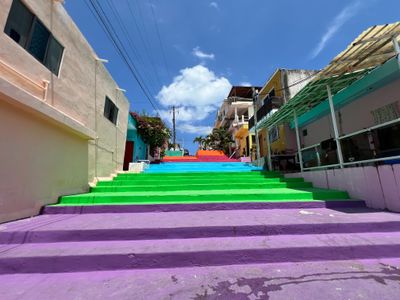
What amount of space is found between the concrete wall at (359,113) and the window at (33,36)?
941 cm

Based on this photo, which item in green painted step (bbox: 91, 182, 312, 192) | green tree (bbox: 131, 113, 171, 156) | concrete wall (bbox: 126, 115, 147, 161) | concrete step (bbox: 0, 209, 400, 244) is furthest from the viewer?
green tree (bbox: 131, 113, 171, 156)

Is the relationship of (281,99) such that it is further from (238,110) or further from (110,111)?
(238,110)

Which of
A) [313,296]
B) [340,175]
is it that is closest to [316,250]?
[313,296]

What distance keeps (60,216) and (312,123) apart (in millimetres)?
10816

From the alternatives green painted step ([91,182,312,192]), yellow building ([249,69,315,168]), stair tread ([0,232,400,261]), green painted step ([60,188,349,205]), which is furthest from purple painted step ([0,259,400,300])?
yellow building ([249,69,315,168])

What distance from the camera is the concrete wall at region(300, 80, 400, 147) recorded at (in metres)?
6.62

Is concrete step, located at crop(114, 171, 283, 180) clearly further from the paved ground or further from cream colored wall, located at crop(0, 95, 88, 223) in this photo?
the paved ground

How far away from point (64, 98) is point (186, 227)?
173 inches

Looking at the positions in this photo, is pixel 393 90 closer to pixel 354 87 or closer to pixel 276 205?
pixel 354 87

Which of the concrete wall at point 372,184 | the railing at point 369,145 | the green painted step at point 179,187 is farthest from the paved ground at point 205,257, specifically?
the railing at point 369,145

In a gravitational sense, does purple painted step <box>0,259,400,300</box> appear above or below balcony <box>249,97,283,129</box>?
below

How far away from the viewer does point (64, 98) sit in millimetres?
5090

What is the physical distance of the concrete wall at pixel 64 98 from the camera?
3.58 m

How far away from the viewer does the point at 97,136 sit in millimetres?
6688
